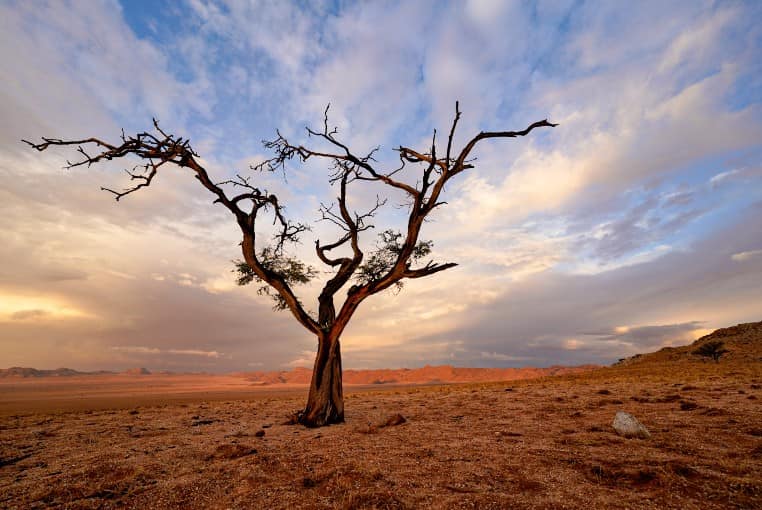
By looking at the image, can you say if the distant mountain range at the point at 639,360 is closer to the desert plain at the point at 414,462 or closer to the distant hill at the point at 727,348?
the distant hill at the point at 727,348

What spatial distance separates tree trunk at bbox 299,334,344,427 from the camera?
472 inches

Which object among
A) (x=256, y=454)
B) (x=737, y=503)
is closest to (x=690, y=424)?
(x=737, y=503)

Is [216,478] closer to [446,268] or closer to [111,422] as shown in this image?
[446,268]

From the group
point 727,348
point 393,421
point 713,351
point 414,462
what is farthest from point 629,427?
point 727,348

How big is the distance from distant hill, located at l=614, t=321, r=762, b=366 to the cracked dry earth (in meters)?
32.5

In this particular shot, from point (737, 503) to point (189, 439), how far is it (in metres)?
10.8

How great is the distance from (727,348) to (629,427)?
142ft

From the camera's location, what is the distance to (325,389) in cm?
1223

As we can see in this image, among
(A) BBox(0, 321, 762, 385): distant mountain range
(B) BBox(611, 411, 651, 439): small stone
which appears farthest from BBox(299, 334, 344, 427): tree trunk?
(A) BBox(0, 321, 762, 385): distant mountain range

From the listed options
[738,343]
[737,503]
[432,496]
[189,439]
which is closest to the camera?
[737,503]

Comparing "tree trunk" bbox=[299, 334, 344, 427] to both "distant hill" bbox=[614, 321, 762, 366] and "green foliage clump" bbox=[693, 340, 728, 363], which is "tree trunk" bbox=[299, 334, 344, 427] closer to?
"distant hill" bbox=[614, 321, 762, 366]

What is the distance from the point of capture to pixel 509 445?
796 centimetres

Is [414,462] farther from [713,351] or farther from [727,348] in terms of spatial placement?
[727,348]

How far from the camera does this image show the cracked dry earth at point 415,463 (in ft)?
17.0
